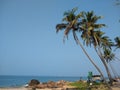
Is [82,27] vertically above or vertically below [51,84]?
above

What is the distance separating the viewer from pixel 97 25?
46.7m

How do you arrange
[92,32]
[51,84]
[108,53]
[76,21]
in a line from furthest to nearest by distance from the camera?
1. [108,53]
2. [92,32]
3. [76,21]
4. [51,84]

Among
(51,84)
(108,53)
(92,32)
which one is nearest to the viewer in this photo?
(51,84)

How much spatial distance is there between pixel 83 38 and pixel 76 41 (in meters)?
1.23

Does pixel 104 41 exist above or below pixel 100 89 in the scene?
above

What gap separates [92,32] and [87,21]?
229 centimetres

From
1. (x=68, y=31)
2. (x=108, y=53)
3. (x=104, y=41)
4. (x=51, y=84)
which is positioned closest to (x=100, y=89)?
(x=51, y=84)

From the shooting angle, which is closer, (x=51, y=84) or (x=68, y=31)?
(x=51, y=84)

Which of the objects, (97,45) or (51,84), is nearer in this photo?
(51,84)

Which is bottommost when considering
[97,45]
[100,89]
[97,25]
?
[100,89]

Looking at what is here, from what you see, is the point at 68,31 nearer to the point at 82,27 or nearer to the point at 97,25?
the point at 82,27

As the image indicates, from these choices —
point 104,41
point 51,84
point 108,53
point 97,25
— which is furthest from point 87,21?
point 108,53

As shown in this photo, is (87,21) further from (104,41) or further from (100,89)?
(100,89)

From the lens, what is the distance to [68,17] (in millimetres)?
44531
